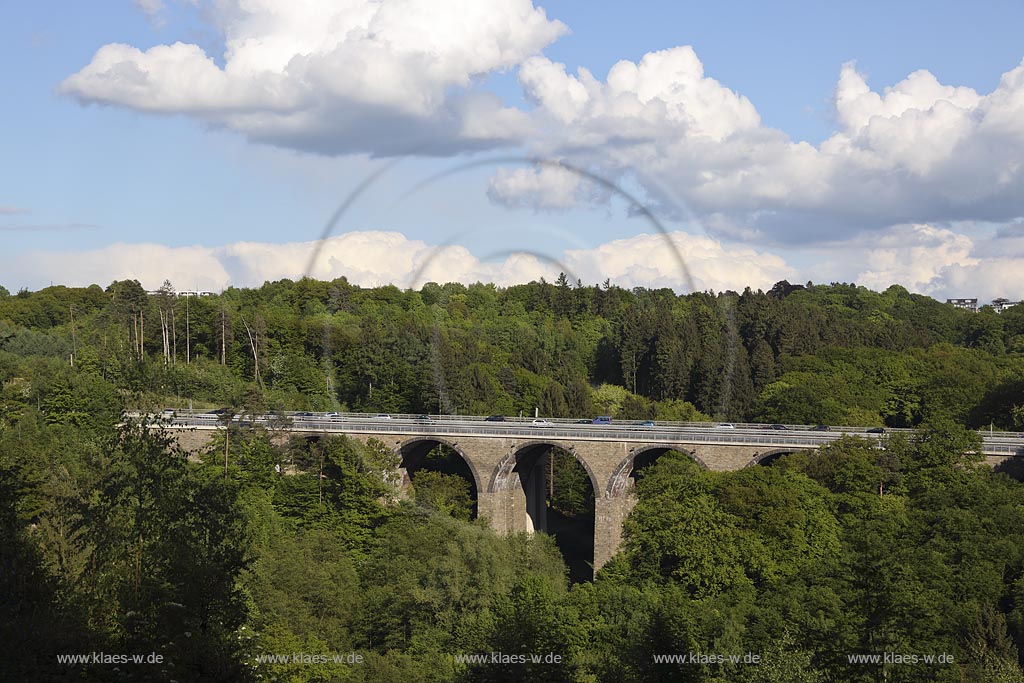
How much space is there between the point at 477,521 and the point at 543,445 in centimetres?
712

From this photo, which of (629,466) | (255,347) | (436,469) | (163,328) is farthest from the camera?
(163,328)

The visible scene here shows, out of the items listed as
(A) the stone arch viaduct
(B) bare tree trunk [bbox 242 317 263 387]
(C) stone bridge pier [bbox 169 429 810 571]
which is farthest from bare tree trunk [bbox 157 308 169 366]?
(C) stone bridge pier [bbox 169 429 810 571]

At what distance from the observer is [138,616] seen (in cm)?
2917

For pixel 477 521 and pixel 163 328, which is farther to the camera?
pixel 163 328

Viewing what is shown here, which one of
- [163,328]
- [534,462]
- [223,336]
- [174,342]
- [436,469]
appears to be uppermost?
[163,328]

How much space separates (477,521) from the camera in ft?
206

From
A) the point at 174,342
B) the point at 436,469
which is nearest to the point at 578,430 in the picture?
the point at 436,469

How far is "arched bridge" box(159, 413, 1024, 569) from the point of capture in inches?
2376

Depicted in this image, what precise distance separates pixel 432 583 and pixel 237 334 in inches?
2556

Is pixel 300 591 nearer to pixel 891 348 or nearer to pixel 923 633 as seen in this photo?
pixel 923 633

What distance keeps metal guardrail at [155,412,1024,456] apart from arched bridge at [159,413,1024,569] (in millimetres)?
61

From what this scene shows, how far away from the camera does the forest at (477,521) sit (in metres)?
32.0

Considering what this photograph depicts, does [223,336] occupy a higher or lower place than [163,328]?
lower

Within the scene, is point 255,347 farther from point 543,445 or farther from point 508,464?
point 543,445
